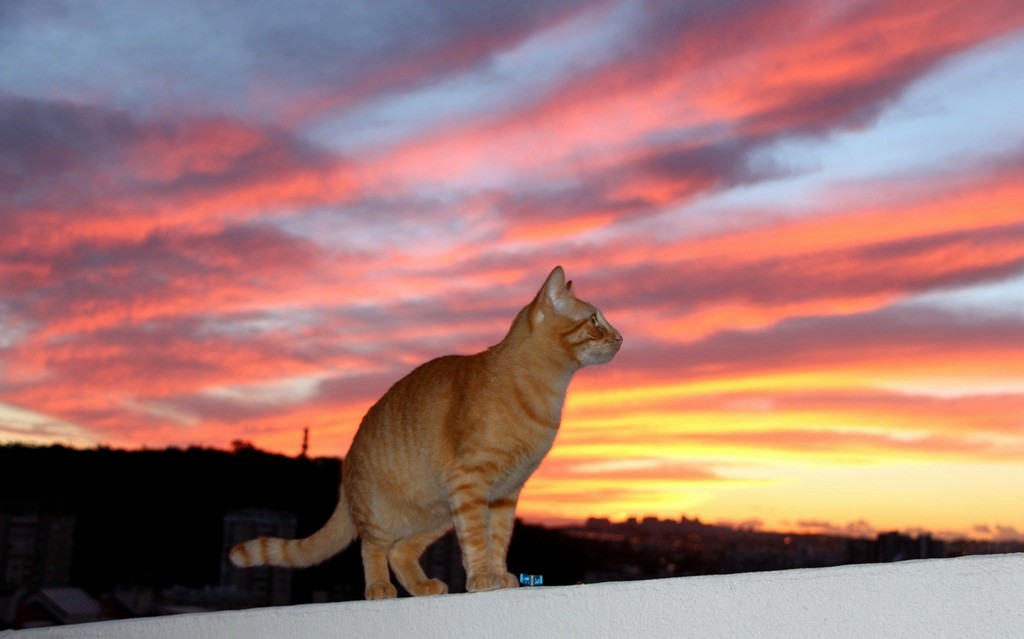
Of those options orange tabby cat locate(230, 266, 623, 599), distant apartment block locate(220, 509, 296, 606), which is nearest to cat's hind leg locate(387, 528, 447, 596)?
orange tabby cat locate(230, 266, 623, 599)

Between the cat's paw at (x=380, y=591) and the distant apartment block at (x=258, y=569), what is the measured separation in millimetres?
5046

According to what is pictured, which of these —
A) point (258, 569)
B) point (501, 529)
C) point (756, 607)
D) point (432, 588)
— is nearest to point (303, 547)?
point (432, 588)

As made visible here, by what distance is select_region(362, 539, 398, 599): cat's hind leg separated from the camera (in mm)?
2381

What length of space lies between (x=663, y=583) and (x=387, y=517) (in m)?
1.10

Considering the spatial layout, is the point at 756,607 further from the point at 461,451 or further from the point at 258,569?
the point at 258,569

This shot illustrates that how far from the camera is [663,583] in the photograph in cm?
142

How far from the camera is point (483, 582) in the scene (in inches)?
79.6

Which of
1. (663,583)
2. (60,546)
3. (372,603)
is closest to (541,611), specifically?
(663,583)

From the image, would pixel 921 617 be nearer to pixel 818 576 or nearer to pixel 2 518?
pixel 818 576

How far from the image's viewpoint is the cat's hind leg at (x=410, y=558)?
242 cm

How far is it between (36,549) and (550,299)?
6494mm

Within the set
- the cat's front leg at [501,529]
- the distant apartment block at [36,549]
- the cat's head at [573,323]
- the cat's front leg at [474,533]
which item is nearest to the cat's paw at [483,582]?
the cat's front leg at [474,533]

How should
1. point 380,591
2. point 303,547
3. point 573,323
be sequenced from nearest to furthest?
point 573,323, point 380,591, point 303,547

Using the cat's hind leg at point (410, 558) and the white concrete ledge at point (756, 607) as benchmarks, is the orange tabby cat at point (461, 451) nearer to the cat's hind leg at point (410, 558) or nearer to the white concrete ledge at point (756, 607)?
the cat's hind leg at point (410, 558)
